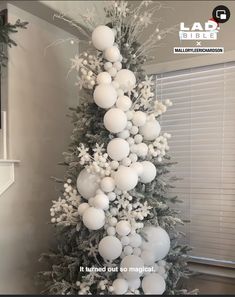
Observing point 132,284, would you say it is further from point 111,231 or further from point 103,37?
point 103,37

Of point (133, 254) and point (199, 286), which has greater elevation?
point (133, 254)

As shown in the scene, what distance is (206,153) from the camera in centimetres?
185

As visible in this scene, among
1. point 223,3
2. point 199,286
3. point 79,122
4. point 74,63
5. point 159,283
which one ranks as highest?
point 223,3

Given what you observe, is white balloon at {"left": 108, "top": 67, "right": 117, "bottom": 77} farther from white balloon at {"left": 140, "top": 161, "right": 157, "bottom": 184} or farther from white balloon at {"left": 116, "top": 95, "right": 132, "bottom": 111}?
white balloon at {"left": 140, "top": 161, "right": 157, "bottom": 184}

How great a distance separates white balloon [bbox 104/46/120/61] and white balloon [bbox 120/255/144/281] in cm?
88

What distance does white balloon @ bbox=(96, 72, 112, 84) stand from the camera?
4.50 feet

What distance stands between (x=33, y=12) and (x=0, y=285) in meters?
1.69

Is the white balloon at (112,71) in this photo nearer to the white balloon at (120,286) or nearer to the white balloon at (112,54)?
the white balloon at (112,54)

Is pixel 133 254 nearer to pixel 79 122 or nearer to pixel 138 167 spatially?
pixel 138 167

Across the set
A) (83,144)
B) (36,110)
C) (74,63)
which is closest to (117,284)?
(83,144)

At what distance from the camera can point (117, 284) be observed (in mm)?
1297

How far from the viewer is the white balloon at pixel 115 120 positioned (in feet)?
4.28

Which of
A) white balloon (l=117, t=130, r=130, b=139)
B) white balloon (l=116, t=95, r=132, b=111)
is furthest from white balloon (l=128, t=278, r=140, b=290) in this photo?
white balloon (l=116, t=95, r=132, b=111)

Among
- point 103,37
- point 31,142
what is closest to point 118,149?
point 103,37
